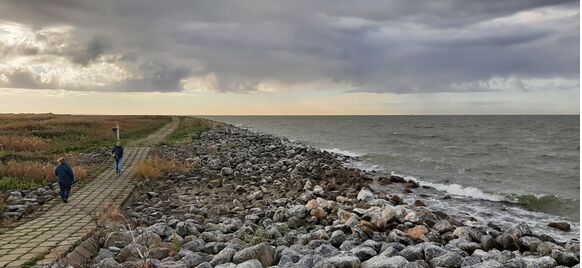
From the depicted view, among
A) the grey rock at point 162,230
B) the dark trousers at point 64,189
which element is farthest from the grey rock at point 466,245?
the dark trousers at point 64,189

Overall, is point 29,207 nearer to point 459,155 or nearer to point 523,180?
point 523,180

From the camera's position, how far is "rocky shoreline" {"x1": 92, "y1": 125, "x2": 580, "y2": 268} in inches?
280

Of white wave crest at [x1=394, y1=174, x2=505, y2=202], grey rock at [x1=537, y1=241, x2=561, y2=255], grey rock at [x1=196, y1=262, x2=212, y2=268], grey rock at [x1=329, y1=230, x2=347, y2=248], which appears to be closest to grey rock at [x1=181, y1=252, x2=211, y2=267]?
grey rock at [x1=196, y1=262, x2=212, y2=268]

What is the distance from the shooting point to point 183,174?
56.2ft

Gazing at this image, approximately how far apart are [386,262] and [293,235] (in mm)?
2600

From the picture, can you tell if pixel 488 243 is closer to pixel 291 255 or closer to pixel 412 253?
pixel 412 253

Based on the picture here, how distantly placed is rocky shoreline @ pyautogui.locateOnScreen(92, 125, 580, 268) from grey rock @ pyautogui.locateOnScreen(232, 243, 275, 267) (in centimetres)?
1

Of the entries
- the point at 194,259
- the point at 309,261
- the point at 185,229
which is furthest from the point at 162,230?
the point at 309,261

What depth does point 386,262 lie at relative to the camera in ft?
21.9

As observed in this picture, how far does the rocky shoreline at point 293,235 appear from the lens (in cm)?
711

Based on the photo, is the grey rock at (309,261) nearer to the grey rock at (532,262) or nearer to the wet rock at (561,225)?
the grey rock at (532,262)

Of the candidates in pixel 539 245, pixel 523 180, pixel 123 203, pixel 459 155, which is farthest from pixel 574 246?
pixel 459 155

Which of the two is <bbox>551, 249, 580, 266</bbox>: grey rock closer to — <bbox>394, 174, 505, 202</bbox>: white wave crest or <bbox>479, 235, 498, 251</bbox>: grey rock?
<bbox>479, 235, 498, 251</bbox>: grey rock

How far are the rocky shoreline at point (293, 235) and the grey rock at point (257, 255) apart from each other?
0.05 ft
